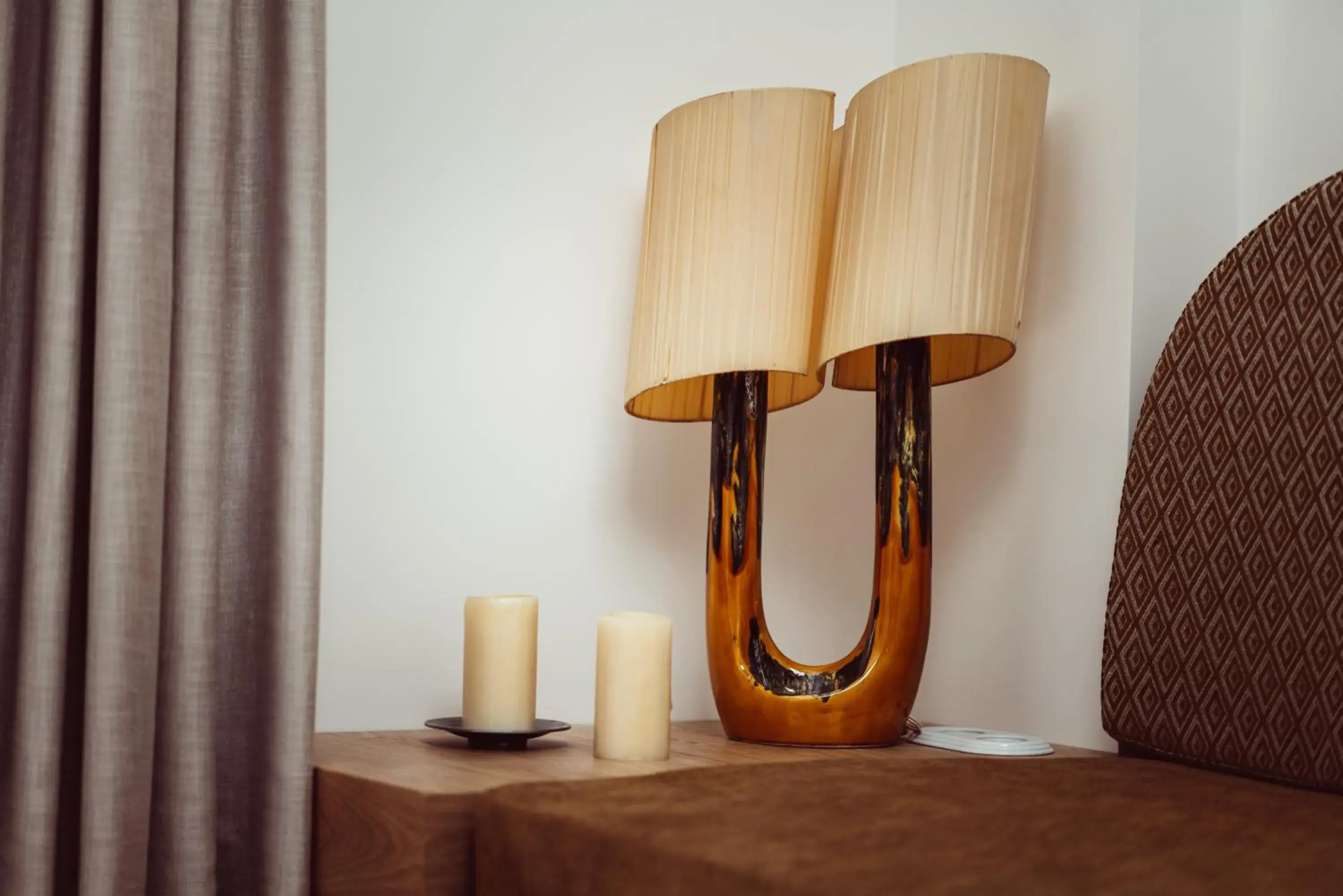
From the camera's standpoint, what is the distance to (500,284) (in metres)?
1.33

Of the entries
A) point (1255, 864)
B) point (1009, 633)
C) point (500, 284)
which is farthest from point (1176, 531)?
point (500, 284)

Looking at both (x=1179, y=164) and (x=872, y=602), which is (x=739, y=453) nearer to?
(x=872, y=602)

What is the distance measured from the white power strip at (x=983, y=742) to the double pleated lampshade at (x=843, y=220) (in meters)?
0.38

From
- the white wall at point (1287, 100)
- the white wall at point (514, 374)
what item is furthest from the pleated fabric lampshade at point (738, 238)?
the white wall at point (1287, 100)

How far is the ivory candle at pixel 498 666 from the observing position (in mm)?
1080

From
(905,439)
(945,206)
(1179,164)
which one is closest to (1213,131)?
(1179,164)

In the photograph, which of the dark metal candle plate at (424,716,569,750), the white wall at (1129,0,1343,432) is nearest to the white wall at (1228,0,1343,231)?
the white wall at (1129,0,1343,432)

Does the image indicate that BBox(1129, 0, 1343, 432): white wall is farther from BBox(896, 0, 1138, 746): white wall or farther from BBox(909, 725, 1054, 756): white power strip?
BBox(909, 725, 1054, 756): white power strip

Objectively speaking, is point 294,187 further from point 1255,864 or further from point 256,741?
point 1255,864

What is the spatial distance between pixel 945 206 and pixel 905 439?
8.7 inches

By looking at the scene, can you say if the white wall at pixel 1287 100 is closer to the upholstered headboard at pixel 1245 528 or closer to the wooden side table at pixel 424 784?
the upholstered headboard at pixel 1245 528

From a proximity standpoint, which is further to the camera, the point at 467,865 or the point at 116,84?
the point at 116,84

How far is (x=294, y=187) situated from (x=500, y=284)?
12.2 inches

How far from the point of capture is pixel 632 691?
102 cm
